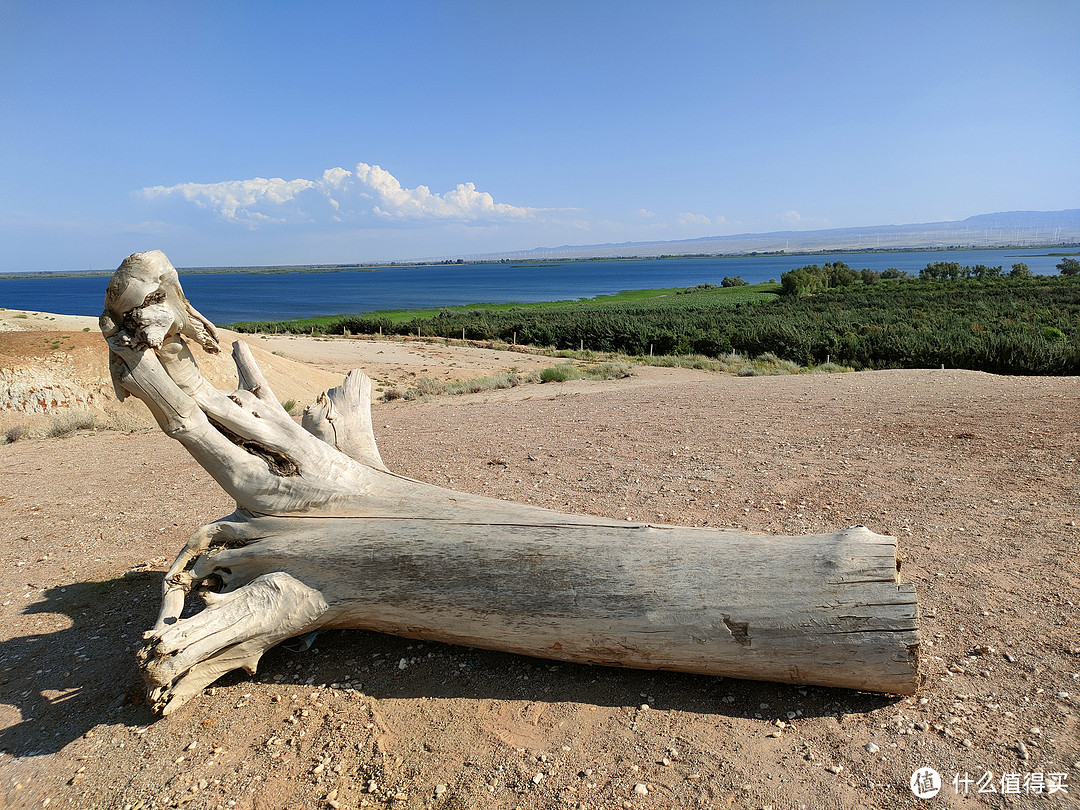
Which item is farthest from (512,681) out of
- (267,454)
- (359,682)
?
(267,454)

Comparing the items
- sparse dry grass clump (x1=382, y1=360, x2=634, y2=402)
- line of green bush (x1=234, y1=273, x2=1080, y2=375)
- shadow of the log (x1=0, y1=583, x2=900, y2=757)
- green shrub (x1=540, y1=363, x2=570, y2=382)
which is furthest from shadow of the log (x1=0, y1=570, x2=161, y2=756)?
line of green bush (x1=234, y1=273, x2=1080, y2=375)

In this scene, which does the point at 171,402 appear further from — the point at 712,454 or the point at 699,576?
the point at 712,454

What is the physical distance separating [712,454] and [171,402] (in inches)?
231

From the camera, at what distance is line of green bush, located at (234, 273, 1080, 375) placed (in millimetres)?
23562

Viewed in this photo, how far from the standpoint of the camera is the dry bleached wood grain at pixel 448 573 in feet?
11.2

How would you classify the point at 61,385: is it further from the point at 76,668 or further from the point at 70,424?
the point at 76,668

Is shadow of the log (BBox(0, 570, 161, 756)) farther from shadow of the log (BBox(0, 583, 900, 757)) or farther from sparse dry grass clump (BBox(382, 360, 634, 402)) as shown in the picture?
sparse dry grass clump (BBox(382, 360, 634, 402))

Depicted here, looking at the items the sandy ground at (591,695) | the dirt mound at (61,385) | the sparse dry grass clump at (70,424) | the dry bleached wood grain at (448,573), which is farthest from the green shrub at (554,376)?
the dry bleached wood grain at (448,573)

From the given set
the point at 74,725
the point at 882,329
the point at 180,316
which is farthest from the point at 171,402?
the point at 882,329

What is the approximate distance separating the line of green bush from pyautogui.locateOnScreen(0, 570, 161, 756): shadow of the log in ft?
81.2

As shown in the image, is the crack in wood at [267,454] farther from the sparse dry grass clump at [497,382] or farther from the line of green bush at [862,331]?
the line of green bush at [862,331]

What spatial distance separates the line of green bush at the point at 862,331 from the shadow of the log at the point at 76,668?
24744 mm

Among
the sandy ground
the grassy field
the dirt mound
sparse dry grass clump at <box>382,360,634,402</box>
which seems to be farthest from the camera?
the grassy field

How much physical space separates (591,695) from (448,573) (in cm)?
106
